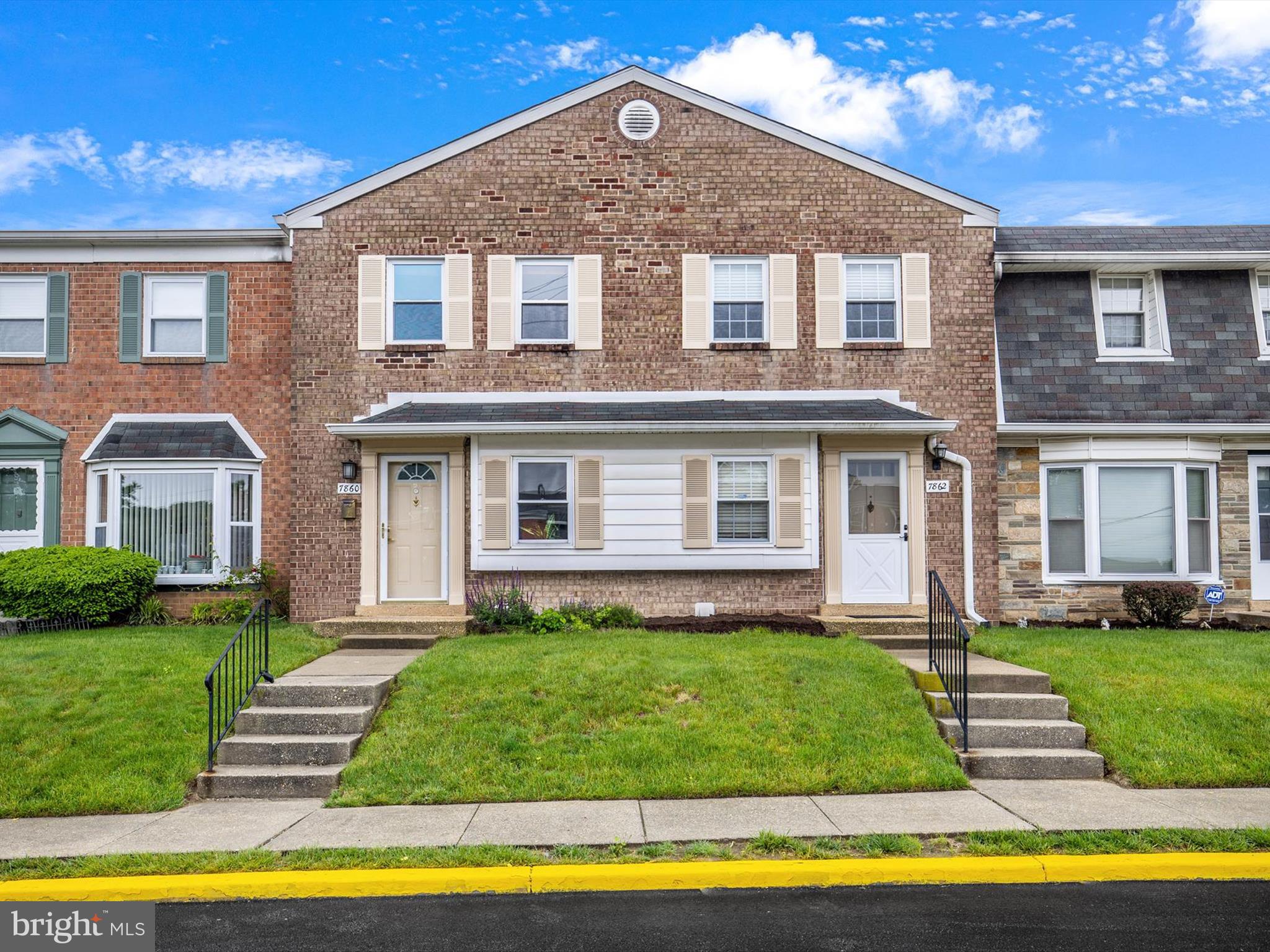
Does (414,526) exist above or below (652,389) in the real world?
below

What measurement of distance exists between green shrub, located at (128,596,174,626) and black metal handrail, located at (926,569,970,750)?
10.4 m

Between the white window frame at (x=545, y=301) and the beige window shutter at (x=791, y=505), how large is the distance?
347cm

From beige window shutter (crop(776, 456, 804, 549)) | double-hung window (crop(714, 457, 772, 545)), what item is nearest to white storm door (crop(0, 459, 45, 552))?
double-hung window (crop(714, 457, 772, 545))

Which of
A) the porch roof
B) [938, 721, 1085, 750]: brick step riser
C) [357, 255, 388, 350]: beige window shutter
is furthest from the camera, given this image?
[357, 255, 388, 350]: beige window shutter

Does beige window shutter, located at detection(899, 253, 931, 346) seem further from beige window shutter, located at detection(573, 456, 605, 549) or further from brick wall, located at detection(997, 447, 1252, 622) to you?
beige window shutter, located at detection(573, 456, 605, 549)

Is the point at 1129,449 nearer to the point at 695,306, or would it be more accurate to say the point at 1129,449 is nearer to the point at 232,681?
the point at 695,306

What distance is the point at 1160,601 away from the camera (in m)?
12.3

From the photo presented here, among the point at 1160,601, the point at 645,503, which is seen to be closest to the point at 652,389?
the point at 645,503

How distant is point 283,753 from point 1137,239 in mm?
13344

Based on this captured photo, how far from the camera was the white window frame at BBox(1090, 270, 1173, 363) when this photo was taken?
13.3 m

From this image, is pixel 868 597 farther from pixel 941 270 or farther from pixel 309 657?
pixel 309 657

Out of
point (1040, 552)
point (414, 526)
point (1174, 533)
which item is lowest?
point (1040, 552)

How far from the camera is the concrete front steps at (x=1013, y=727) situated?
24.1ft

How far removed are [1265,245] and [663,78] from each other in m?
9.19
